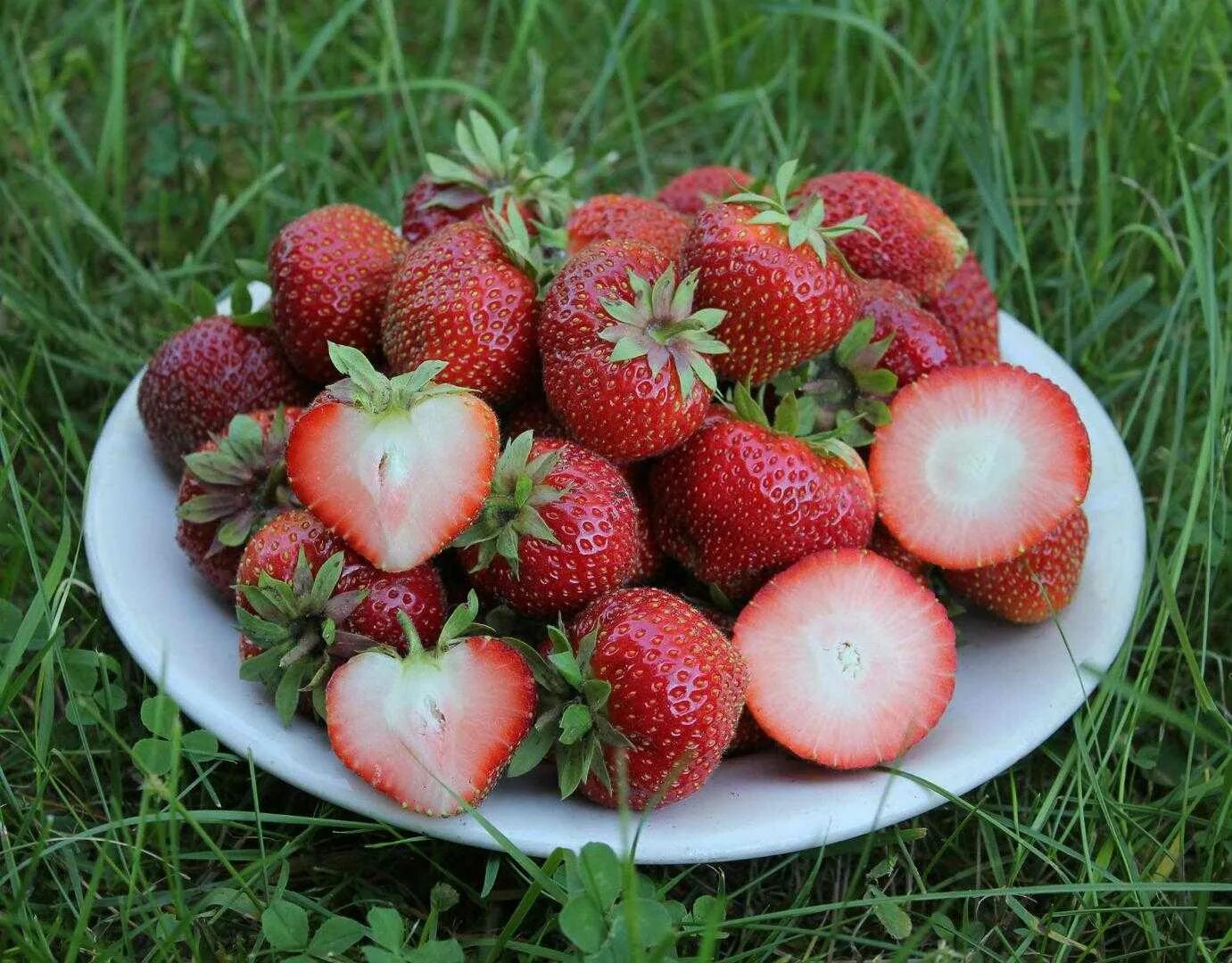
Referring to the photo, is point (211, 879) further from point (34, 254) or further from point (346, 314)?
point (34, 254)

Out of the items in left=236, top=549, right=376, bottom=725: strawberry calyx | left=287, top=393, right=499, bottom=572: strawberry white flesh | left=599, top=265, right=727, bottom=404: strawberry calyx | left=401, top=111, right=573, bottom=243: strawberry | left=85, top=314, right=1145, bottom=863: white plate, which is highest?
left=401, top=111, right=573, bottom=243: strawberry

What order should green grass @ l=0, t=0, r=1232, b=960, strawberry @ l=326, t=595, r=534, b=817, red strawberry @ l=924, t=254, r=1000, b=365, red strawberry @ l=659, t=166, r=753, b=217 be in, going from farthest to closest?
red strawberry @ l=659, t=166, r=753, b=217
red strawberry @ l=924, t=254, r=1000, b=365
green grass @ l=0, t=0, r=1232, b=960
strawberry @ l=326, t=595, r=534, b=817

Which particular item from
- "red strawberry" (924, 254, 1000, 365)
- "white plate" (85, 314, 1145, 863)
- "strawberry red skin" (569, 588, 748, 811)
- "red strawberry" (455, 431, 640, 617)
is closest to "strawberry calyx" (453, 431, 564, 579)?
"red strawberry" (455, 431, 640, 617)

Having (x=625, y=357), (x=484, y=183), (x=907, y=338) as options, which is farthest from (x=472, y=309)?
(x=907, y=338)

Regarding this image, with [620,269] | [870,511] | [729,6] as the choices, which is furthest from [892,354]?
[729,6]

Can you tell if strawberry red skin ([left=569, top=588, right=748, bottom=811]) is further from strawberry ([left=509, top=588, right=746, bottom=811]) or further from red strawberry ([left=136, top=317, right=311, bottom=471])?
red strawberry ([left=136, top=317, right=311, bottom=471])

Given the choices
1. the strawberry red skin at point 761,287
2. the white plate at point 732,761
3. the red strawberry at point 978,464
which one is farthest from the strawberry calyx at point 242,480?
the red strawberry at point 978,464

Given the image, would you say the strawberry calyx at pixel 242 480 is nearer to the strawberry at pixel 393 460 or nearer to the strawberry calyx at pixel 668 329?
the strawberry at pixel 393 460

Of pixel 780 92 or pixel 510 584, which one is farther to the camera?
pixel 780 92
